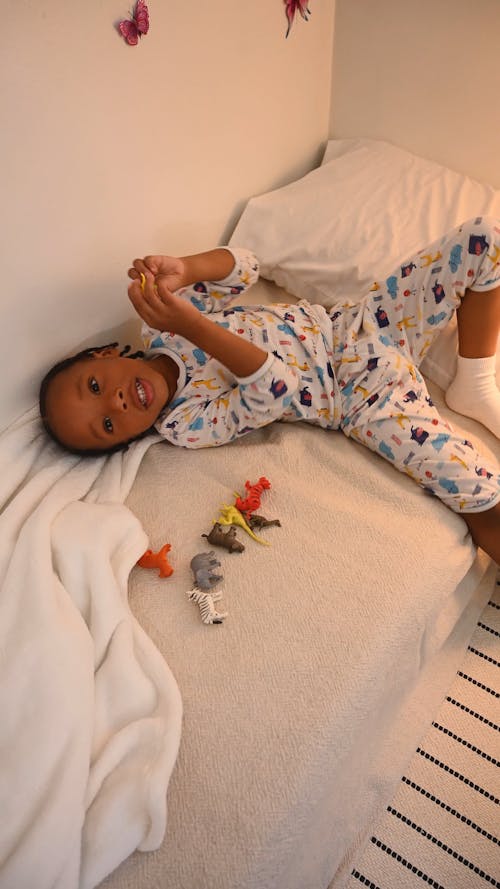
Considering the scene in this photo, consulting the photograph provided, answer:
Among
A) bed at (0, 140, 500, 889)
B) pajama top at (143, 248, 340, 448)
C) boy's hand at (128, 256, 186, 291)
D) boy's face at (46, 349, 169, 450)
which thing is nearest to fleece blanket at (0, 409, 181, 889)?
bed at (0, 140, 500, 889)

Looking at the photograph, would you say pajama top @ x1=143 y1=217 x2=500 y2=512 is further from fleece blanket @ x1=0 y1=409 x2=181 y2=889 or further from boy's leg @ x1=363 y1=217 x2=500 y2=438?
fleece blanket @ x1=0 y1=409 x2=181 y2=889

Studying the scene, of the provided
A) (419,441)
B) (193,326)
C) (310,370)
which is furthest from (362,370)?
(193,326)

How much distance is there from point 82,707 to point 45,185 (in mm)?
859

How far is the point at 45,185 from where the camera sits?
3.71 ft

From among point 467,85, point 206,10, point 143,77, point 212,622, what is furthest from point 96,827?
point 467,85

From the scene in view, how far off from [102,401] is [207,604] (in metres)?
0.45

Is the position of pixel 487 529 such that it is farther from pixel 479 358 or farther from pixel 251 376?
pixel 251 376

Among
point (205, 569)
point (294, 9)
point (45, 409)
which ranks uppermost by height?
point (294, 9)

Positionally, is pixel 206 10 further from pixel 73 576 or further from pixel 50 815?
pixel 50 815

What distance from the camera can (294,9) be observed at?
158 centimetres

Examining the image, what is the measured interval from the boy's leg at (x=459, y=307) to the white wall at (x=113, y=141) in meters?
0.51

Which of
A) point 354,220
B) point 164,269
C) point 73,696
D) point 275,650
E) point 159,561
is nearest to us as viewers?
point 73,696

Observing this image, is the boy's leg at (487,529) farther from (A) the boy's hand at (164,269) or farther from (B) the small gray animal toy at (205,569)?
(A) the boy's hand at (164,269)

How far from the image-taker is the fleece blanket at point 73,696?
762 millimetres
